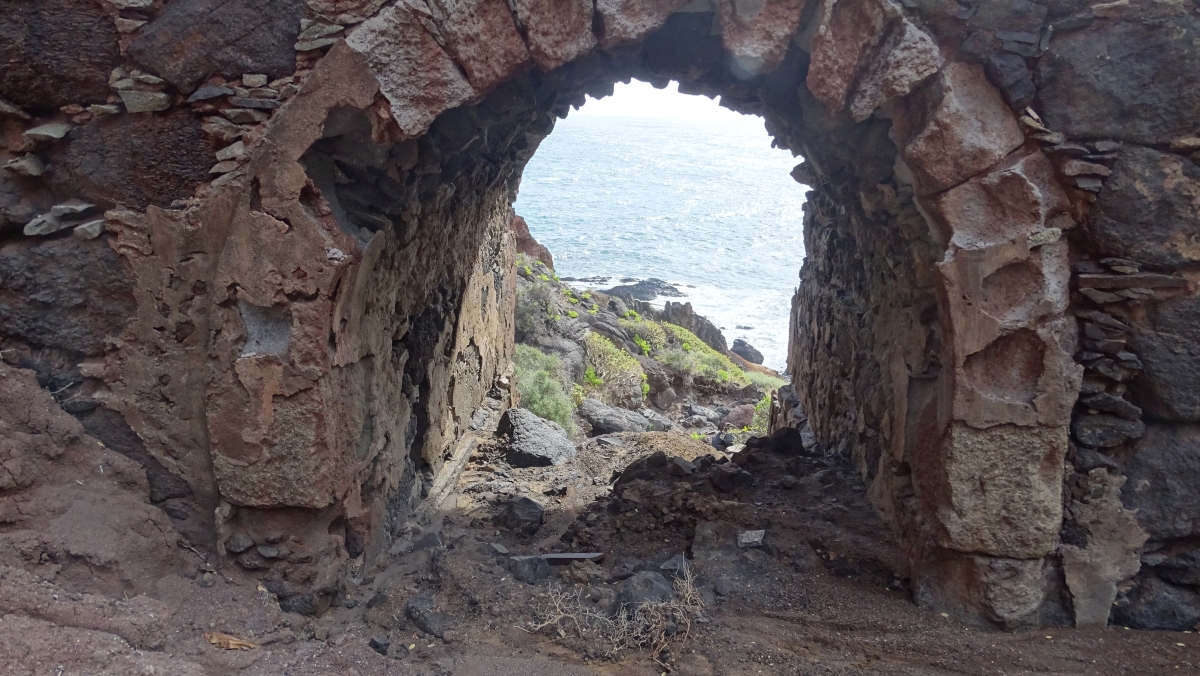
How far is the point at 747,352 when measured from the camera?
62.2 feet

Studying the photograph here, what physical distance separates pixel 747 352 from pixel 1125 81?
1638 cm

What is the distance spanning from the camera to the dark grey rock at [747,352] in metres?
18.8

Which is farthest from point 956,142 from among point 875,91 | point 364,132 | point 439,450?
point 439,450

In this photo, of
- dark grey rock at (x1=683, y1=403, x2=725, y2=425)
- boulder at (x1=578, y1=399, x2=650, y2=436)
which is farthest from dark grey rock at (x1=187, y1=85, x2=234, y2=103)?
dark grey rock at (x1=683, y1=403, x2=725, y2=425)

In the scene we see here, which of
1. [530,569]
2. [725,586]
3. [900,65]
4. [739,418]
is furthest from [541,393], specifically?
[900,65]

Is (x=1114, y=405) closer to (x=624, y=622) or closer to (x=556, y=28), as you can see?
(x=624, y=622)

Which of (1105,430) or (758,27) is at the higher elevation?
(758,27)

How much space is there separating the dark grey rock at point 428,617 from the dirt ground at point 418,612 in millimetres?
12

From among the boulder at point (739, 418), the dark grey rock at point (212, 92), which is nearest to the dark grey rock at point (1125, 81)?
the dark grey rock at point (212, 92)

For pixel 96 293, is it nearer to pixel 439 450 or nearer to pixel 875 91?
pixel 439 450

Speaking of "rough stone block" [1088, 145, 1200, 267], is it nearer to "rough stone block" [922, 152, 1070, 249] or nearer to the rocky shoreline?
"rough stone block" [922, 152, 1070, 249]

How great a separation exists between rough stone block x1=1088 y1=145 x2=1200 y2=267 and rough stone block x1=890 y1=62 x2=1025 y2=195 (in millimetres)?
380

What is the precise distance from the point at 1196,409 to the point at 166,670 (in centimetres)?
359

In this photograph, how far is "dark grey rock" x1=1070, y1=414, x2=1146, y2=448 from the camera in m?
2.86
